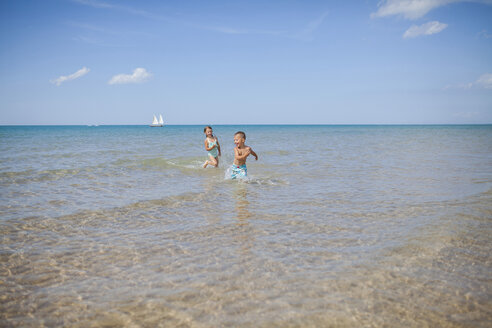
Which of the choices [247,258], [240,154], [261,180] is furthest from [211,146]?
[247,258]

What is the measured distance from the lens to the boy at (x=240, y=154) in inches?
360

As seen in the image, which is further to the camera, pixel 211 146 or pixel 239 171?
pixel 211 146

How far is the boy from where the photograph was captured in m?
9.15

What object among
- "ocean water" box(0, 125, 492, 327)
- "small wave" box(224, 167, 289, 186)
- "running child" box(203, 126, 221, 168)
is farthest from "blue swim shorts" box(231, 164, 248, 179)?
"running child" box(203, 126, 221, 168)

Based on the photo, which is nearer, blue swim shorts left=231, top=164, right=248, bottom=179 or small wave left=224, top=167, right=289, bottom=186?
small wave left=224, top=167, right=289, bottom=186

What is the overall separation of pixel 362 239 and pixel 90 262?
3.94m

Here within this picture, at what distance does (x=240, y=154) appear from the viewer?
30.6 ft

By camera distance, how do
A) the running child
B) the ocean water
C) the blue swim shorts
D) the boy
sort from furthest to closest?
the running child
the blue swim shorts
the boy
the ocean water

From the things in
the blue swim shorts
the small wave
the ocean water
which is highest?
the blue swim shorts

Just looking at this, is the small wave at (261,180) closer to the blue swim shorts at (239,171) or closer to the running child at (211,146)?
the blue swim shorts at (239,171)

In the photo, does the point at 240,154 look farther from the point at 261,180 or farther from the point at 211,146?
the point at 211,146

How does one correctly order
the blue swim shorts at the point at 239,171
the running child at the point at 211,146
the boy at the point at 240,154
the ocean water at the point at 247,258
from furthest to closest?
the running child at the point at 211,146
the blue swim shorts at the point at 239,171
the boy at the point at 240,154
the ocean water at the point at 247,258

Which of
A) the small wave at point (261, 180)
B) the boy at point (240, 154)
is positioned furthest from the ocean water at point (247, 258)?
the boy at point (240, 154)

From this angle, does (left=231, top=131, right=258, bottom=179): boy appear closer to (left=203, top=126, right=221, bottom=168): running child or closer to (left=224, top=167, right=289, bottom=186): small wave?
(left=224, top=167, right=289, bottom=186): small wave
